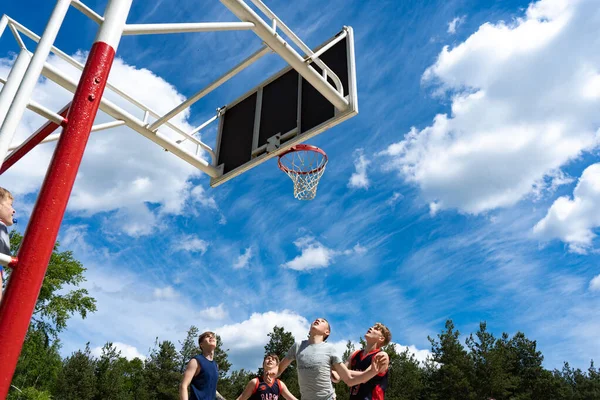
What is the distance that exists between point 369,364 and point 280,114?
4.14m

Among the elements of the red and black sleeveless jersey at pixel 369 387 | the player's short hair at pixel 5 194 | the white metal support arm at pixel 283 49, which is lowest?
the red and black sleeveless jersey at pixel 369 387

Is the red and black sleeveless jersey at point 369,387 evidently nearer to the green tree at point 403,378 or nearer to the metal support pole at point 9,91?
the metal support pole at point 9,91

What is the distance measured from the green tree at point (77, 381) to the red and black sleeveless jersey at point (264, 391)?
4036cm

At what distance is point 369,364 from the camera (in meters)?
5.29

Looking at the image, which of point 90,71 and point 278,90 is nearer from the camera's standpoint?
point 90,71

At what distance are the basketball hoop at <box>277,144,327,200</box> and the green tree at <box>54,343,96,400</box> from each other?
39615 millimetres

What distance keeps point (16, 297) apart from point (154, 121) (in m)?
5.38

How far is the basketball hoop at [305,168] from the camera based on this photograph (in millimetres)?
8781

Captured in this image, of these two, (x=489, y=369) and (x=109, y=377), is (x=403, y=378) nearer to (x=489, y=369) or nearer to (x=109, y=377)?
(x=489, y=369)

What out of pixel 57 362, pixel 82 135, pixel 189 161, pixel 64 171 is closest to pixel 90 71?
pixel 82 135

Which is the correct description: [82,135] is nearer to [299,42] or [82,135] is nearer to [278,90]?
[299,42]

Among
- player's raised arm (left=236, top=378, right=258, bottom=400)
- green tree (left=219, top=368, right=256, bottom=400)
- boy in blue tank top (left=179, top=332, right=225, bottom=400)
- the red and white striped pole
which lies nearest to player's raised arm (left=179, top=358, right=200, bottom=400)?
boy in blue tank top (left=179, top=332, right=225, bottom=400)

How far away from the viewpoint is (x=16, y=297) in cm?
218

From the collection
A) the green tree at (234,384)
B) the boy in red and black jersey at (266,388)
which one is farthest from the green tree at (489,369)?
the boy in red and black jersey at (266,388)
